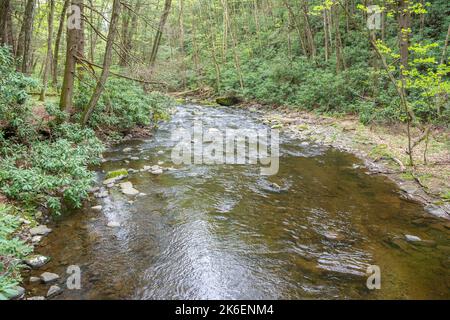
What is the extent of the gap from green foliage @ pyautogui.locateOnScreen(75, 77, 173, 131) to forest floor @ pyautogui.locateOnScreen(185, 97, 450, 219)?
5652 millimetres

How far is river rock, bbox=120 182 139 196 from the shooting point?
621 centimetres

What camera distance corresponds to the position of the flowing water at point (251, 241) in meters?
3.66

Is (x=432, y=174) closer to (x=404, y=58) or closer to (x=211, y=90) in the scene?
(x=404, y=58)

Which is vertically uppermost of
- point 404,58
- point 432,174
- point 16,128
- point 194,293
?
point 404,58

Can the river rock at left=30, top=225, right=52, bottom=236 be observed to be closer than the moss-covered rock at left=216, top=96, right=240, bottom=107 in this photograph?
Yes

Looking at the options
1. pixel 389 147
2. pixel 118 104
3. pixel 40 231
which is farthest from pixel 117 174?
pixel 389 147

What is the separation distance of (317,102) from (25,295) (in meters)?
14.8

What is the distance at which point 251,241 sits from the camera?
4.67 meters

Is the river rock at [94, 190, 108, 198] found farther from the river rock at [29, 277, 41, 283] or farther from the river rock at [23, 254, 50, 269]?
the river rock at [29, 277, 41, 283]

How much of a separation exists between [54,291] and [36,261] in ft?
2.21

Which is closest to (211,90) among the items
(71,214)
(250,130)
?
(250,130)

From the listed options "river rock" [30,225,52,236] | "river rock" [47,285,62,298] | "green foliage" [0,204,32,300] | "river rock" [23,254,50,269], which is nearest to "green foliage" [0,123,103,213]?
"river rock" [30,225,52,236]

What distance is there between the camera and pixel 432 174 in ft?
23.1

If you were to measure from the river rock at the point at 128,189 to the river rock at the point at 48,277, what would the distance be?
2.59 metres
